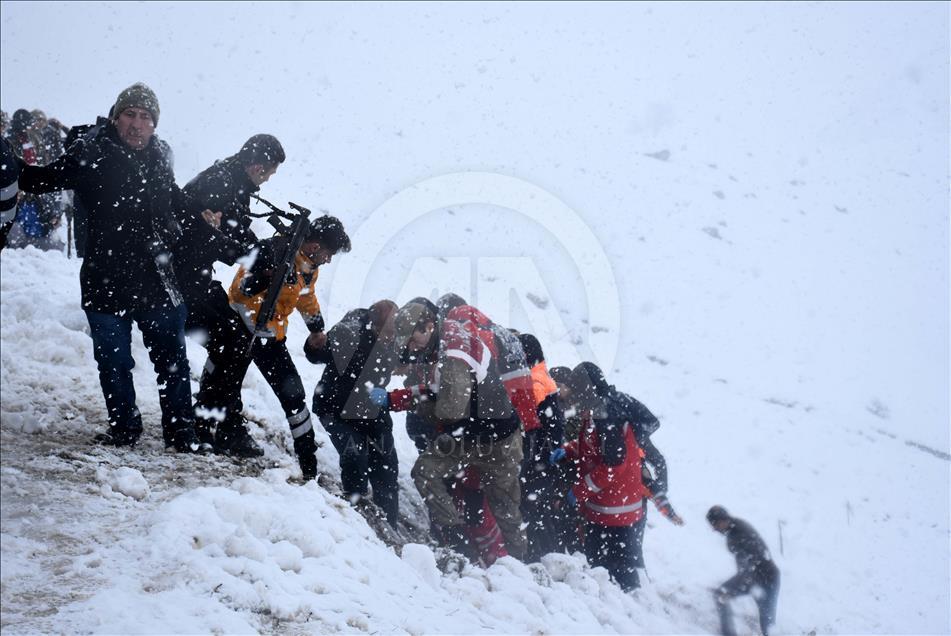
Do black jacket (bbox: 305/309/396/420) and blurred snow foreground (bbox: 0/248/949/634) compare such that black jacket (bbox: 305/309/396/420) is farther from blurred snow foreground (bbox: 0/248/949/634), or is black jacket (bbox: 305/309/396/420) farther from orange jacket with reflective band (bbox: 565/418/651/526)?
orange jacket with reflective band (bbox: 565/418/651/526)

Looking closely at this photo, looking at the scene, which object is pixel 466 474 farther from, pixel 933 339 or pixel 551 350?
pixel 933 339

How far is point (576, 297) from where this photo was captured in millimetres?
16062

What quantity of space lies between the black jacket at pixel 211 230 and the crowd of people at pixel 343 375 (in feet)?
0.03

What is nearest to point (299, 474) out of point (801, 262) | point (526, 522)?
point (526, 522)

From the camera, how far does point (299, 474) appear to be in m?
3.98

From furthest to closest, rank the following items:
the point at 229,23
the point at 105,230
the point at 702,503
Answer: the point at 229,23 < the point at 702,503 < the point at 105,230

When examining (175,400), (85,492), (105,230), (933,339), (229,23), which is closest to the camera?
(85,492)

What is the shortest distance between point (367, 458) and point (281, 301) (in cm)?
156

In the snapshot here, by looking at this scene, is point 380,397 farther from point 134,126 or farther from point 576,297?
point 576,297

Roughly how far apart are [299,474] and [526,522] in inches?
103

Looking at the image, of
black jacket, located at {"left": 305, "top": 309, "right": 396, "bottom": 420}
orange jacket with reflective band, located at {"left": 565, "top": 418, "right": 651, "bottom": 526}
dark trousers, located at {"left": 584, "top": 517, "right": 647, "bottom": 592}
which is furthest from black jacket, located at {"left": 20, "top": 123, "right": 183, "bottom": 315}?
dark trousers, located at {"left": 584, "top": 517, "right": 647, "bottom": 592}

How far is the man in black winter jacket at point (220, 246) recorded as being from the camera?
12.4ft

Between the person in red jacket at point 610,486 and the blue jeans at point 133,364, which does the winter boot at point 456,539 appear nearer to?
the person in red jacket at point 610,486

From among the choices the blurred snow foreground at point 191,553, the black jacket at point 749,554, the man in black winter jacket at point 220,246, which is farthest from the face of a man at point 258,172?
the black jacket at point 749,554
